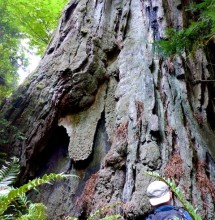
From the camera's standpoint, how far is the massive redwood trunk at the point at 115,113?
551cm

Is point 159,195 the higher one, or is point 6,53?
point 6,53

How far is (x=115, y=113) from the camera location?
7.22 metres

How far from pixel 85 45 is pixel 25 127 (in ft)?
10.1

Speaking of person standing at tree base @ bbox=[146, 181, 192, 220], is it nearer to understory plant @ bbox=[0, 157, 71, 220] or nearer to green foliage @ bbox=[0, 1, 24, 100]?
understory plant @ bbox=[0, 157, 71, 220]

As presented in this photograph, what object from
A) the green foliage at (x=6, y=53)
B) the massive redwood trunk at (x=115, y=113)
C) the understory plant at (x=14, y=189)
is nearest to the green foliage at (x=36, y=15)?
the green foliage at (x=6, y=53)

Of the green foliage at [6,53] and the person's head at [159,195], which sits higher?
the green foliage at [6,53]

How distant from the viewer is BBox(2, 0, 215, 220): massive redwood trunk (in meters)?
5.51

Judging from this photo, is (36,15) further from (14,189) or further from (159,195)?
(14,189)

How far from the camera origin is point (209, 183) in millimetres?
5391

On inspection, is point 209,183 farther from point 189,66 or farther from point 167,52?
point 189,66

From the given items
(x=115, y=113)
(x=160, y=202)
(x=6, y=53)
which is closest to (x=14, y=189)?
(x=160, y=202)

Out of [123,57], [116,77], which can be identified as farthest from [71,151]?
[123,57]

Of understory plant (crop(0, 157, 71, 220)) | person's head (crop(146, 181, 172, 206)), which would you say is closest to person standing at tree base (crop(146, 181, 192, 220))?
person's head (crop(146, 181, 172, 206))

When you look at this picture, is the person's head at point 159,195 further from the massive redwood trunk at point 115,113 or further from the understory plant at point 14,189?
the massive redwood trunk at point 115,113
